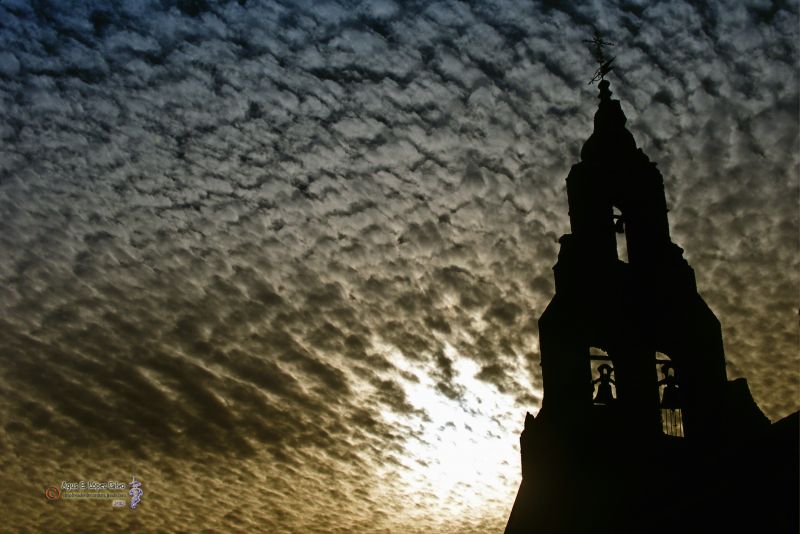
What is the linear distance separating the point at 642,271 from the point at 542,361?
9.11 ft

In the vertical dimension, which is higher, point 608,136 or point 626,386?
point 608,136

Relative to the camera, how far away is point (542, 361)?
14.7m

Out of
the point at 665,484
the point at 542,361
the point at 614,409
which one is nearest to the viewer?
the point at 665,484

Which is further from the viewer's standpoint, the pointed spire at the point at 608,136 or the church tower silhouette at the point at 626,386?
the pointed spire at the point at 608,136

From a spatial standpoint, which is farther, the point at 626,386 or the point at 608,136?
the point at 608,136

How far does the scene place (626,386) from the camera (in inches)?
543

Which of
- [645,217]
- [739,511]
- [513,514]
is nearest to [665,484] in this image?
[739,511]

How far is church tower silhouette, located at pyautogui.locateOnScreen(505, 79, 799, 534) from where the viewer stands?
13094 mm

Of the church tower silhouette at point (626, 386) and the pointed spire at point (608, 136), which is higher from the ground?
the pointed spire at point (608, 136)

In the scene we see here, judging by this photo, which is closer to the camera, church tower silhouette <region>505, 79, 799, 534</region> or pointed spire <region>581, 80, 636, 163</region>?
church tower silhouette <region>505, 79, 799, 534</region>

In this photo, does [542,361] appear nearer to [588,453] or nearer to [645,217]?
[588,453]

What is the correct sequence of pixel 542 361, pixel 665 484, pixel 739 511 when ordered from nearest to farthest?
pixel 739 511 → pixel 665 484 → pixel 542 361

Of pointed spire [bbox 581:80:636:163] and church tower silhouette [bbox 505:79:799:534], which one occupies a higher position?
pointed spire [bbox 581:80:636:163]

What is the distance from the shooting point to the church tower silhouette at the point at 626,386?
13094mm
